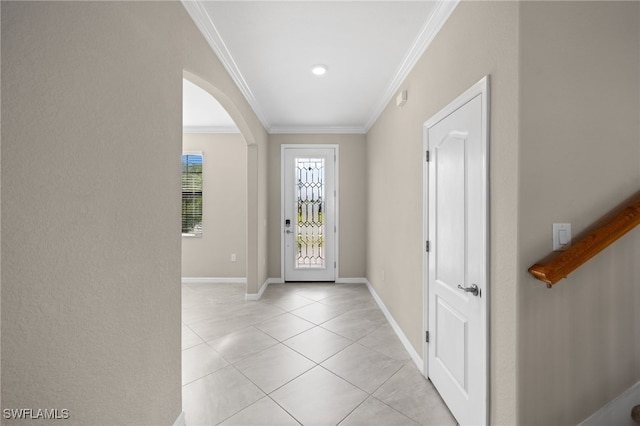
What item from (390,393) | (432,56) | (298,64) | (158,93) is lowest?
(390,393)

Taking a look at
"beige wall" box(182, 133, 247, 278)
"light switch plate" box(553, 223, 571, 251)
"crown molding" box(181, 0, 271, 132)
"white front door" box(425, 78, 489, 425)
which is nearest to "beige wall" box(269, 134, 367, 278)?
"beige wall" box(182, 133, 247, 278)

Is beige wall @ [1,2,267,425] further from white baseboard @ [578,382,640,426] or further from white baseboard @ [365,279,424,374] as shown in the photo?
white baseboard @ [578,382,640,426]

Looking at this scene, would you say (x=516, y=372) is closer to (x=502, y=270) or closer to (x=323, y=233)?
(x=502, y=270)

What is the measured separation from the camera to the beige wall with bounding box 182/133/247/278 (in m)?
5.16

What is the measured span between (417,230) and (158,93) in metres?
2.09

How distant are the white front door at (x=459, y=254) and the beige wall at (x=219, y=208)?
149 inches

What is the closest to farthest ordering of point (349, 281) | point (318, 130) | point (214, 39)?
1. point (214, 39)
2. point (318, 130)
3. point (349, 281)

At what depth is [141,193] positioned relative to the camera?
138 centimetres

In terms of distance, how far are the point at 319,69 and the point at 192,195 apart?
3.53 meters

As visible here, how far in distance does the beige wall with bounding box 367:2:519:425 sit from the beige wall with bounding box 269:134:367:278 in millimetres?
1680

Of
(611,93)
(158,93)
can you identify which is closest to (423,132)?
(611,93)

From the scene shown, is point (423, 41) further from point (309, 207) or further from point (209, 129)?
point (209, 129)

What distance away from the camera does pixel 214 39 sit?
2184mm

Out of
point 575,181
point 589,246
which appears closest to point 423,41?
point 575,181
